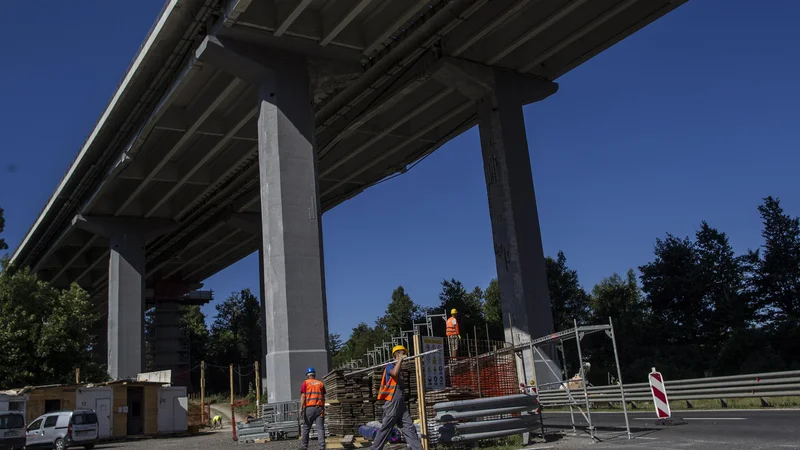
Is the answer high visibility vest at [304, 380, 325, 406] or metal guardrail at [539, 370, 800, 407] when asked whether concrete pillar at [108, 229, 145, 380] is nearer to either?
metal guardrail at [539, 370, 800, 407]

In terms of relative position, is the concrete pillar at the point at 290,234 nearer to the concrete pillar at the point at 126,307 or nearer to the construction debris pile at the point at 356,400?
the construction debris pile at the point at 356,400

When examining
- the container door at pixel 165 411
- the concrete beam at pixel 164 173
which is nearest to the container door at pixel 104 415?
the container door at pixel 165 411

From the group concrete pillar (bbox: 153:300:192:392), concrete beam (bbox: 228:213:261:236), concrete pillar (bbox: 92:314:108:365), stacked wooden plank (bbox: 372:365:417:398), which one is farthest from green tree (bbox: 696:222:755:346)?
concrete pillar (bbox: 92:314:108:365)

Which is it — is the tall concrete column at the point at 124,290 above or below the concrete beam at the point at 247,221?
below

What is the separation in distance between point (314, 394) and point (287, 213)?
8.23 meters

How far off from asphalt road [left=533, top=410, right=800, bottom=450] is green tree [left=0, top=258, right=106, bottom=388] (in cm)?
2915

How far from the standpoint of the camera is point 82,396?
Result: 29266 millimetres

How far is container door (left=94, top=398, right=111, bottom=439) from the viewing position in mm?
29562

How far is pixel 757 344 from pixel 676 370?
4.99 m

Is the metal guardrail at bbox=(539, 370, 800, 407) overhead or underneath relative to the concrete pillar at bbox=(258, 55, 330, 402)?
underneath

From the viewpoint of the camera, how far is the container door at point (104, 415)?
29.6 metres

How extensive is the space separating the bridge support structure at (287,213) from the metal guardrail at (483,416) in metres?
7.75

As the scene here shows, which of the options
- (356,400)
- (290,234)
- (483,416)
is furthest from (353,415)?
(290,234)

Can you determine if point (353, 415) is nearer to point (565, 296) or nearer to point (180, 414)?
point (180, 414)
